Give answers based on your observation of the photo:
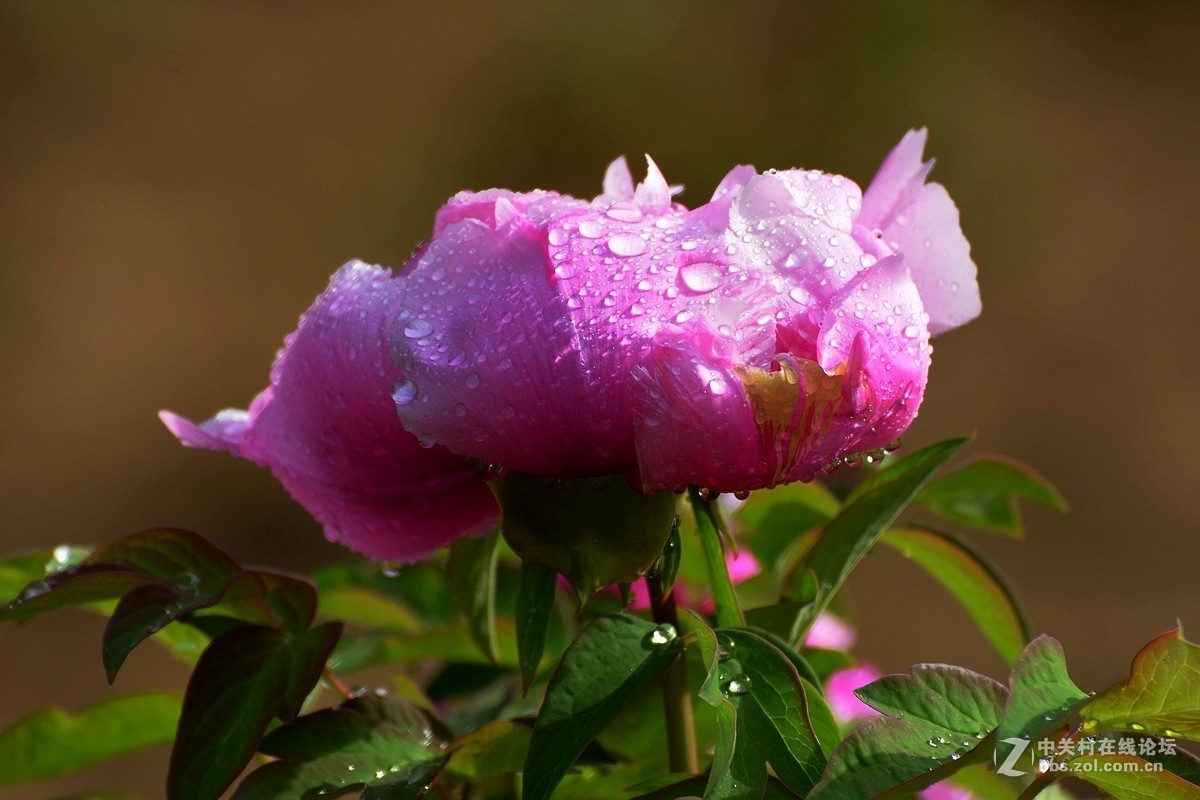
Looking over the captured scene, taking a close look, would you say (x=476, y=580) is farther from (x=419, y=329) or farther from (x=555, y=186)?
(x=555, y=186)

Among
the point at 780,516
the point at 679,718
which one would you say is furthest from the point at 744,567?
the point at 679,718

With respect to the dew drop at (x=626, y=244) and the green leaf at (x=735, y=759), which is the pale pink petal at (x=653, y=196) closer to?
the dew drop at (x=626, y=244)

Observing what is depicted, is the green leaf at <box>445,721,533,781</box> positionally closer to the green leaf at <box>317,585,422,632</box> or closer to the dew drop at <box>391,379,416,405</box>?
the dew drop at <box>391,379,416,405</box>

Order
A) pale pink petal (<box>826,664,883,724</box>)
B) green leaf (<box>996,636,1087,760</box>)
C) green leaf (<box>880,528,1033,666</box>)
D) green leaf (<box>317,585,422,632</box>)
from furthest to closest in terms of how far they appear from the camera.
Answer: pale pink petal (<box>826,664,883,724</box>) → green leaf (<box>317,585,422,632</box>) → green leaf (<box>880,528,1033,666</box>) → green leaf (<box>996,636,1087,760</box>)

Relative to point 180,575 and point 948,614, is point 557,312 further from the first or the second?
point 948,614

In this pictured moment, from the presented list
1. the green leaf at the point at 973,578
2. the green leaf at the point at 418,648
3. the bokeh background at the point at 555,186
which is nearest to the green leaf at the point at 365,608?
the green leaf at the point at 418,648

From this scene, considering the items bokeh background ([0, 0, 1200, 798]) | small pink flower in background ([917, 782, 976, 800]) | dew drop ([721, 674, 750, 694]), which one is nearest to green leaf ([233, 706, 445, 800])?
dew drop ([721, 674, 750, 694])
